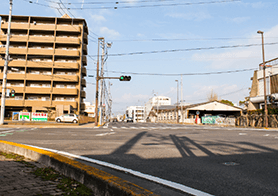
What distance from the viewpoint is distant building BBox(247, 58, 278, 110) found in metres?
38.3

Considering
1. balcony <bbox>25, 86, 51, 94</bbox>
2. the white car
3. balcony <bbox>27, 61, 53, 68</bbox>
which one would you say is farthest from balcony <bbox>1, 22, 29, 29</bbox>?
the white car

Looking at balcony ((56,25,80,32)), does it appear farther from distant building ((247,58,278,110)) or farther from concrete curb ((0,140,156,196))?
concrete curb ((0,140,156,196))

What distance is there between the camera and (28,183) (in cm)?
366

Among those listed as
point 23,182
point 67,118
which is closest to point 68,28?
point 67,118

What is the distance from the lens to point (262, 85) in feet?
138

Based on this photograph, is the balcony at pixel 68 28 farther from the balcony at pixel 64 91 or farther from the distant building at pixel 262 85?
the distant building at pixel 262 85

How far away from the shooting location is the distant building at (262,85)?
38.3 metres

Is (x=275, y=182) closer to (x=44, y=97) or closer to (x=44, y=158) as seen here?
(x=44, y=158)

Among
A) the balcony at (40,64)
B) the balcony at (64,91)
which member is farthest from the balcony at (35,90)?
the balcony at (40,64)

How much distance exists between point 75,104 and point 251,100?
3659 centimetres

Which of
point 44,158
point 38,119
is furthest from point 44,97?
point 44,158

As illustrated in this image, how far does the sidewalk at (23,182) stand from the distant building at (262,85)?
40330 millimetres

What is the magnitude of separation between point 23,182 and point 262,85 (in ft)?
152

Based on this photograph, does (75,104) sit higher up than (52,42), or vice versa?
(52,42)
